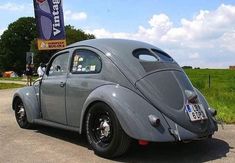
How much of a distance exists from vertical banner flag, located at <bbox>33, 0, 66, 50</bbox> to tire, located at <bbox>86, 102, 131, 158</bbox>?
9.11m

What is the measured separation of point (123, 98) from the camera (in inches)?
263

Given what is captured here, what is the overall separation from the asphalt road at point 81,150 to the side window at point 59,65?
3.80 ft

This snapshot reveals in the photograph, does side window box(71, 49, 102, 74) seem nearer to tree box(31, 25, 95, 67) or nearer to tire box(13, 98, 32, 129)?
tire box(13, 98, 32, 129)

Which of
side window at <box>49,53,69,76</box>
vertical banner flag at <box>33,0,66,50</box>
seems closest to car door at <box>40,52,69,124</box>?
side window at <box>49,53,69,76</box>

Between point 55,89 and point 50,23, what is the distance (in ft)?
26.2

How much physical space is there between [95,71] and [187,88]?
4.77 feet

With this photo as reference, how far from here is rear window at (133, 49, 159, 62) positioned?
7.31 m

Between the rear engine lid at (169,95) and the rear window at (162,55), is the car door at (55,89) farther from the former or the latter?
the rear engine lid at (169,95)

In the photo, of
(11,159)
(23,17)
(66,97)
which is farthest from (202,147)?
(23,17)

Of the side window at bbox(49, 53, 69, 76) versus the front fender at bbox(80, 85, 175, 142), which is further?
the side window at bbox(49, 53, 69, 76)

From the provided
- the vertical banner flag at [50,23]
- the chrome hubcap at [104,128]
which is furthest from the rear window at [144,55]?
the vertical banner flag at [50,23]

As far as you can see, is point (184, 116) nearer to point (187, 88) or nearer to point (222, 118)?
point (187, 88)

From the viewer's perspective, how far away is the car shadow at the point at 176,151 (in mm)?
6711

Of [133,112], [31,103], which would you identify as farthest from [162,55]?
[31,103]
